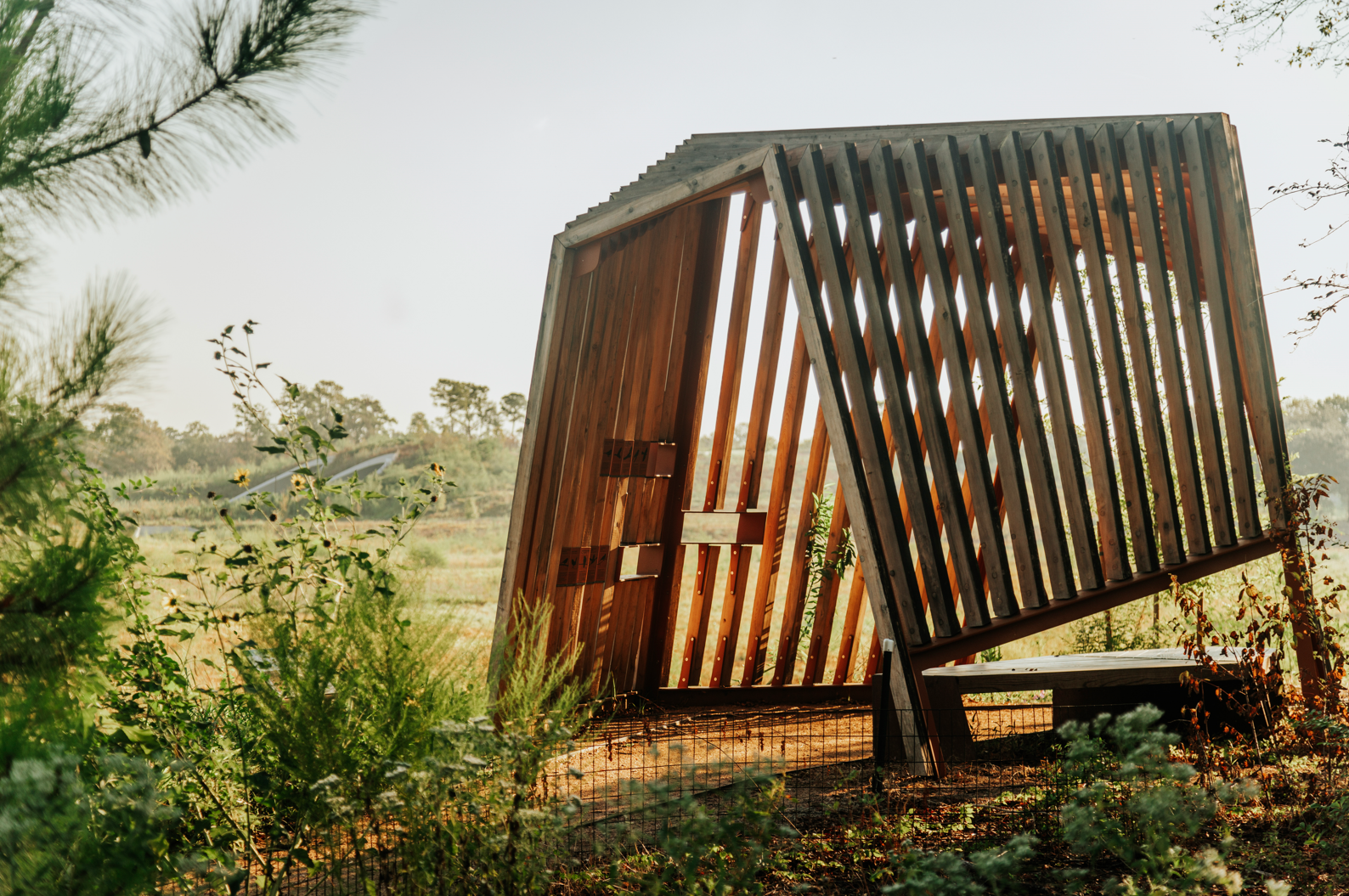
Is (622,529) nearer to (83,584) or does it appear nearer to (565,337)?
(565,337)

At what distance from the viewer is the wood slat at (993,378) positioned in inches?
146

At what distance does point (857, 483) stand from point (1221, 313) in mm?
1775

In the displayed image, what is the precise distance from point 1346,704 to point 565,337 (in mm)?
3699

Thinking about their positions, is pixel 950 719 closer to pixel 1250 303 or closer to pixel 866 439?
pixel 866 439

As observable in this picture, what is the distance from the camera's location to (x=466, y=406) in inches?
1128

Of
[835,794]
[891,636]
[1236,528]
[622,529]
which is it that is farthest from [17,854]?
[1236,528]

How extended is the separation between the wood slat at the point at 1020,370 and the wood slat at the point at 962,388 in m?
0.17

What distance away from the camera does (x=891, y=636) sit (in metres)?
3.63

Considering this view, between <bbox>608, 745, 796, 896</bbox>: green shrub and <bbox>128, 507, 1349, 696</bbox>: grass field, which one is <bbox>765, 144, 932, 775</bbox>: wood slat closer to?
<bbox>128, 507, 1349, 696</bbox>: grass field

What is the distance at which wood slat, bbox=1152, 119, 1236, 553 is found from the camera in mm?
3758

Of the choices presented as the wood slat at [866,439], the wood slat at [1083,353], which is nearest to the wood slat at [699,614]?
the wood slat at [866,439]

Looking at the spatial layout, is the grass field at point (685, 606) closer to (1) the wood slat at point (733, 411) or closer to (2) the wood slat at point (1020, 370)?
(2) the wood slat at point (1020, 370)

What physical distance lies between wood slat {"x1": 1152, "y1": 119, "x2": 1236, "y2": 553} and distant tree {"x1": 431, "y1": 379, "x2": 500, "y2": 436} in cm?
2547

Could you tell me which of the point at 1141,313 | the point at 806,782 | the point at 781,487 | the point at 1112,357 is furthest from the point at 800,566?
the point at 1141,313
